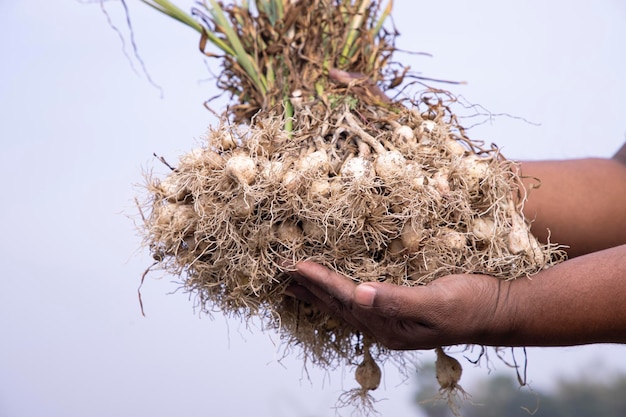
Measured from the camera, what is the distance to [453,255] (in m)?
1.10

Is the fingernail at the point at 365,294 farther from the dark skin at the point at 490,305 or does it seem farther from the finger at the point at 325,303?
the finger at the point at 325,303

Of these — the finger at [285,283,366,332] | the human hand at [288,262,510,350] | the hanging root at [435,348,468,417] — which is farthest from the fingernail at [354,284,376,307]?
the hanging root at [435,348,468,417]

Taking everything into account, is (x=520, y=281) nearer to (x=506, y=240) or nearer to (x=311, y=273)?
(x=506, y=240)

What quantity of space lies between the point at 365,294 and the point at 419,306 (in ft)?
0.28

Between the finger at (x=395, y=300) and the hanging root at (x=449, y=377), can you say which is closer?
the finger at (x=395, y=300)

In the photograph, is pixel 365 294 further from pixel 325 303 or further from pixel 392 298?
pixel 325 303

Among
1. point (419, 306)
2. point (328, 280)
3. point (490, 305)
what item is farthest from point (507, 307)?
point (328, 280)

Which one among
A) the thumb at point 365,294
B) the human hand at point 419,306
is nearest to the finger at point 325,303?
the human hand at point 419,306

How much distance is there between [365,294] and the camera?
1012mm

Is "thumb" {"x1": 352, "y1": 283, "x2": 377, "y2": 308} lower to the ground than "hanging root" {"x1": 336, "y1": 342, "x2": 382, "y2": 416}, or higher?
higher

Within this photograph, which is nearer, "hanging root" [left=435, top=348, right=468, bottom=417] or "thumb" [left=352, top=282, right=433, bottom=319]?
"thumb" [left=352, top=282, right=433, bottom=319]

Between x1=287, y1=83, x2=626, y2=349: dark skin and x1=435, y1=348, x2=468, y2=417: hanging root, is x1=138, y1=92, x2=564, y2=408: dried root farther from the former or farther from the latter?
x1=435, y1=348, x2=468, y2=417: hanging root

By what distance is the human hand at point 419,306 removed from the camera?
1029 millimetres

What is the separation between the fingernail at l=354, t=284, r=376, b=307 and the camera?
3.32ft
